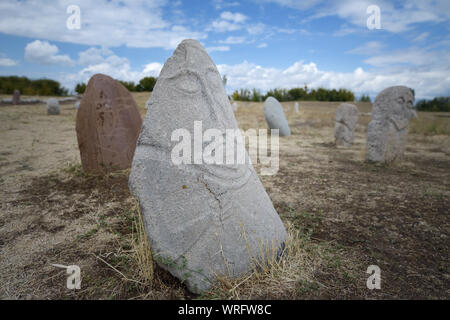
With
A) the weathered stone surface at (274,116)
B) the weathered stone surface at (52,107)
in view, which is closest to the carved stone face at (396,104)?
the weathered stone surface at (274,116)

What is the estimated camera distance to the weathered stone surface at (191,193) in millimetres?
1819

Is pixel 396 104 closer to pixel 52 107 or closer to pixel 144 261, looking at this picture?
pixel 144 261

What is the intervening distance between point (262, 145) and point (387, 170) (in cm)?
328

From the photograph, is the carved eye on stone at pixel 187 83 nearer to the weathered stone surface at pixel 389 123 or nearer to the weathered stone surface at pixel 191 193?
the weathered stone surface at pixel 191 193

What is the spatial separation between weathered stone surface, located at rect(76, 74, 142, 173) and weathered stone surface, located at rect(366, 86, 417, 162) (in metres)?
4.61

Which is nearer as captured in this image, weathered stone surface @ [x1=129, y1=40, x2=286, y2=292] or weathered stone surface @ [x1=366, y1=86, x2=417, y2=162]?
weathered stone surface @ [x1=129, y1=40, x2=286, y2=292]

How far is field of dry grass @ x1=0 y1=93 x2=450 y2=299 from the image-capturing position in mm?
1908

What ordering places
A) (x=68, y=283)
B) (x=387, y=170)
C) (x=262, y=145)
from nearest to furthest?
(x=68, y=283), (x=387, y=170), (x=262, y=145)

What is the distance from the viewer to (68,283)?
1.99m

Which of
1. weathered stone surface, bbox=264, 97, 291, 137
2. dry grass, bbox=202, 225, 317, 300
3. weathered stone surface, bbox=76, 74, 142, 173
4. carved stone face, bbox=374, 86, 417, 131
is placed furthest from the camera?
weathered stone surface, bbox=264, 97, 291, 137

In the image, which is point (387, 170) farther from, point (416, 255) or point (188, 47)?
point (188, 47)

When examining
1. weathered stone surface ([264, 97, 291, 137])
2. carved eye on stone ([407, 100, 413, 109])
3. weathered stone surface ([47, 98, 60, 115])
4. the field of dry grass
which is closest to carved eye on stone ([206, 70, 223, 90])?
the field of dry grass

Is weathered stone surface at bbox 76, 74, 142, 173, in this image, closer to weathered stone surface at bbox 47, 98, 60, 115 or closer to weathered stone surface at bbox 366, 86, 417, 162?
weathered stone surface at bbox 366, 86, 417, 162
